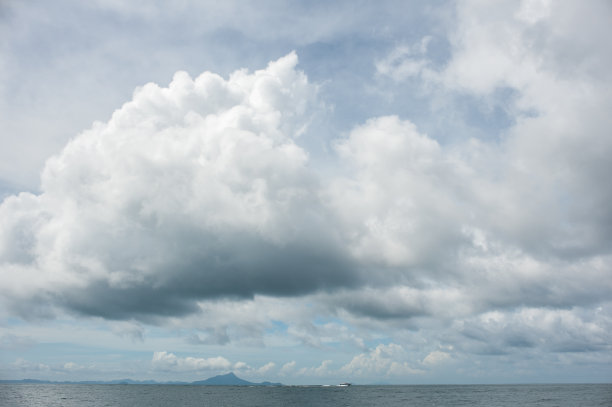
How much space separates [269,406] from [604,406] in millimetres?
144777

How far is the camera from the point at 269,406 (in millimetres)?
180875

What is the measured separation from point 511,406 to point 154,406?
520 feet

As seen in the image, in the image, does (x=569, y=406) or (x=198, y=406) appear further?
(x=198, y=406)

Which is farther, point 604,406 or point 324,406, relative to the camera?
point 324,406

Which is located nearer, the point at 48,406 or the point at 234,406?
the point at 48,406

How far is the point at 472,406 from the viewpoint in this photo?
17600 centimetres

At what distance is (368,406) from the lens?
596ft

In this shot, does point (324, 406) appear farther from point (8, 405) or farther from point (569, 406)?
point (8, 405)

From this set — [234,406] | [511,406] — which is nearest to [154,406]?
[234,406]

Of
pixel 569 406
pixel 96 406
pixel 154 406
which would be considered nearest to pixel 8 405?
pixel 96 406

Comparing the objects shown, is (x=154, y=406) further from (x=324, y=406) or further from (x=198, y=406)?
(x=324, y=406)

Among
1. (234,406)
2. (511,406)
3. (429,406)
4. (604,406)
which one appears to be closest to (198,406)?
(234,406)

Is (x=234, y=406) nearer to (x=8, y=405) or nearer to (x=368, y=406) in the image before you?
(x=368, y=406)

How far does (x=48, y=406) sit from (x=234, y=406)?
7929 cm
